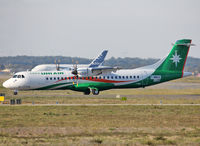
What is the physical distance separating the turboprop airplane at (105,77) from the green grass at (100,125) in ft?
43.7

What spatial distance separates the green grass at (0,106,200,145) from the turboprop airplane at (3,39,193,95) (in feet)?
43.7

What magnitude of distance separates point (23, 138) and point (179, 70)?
3737 cm

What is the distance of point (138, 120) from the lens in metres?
30.6

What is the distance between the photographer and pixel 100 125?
90.3 ft

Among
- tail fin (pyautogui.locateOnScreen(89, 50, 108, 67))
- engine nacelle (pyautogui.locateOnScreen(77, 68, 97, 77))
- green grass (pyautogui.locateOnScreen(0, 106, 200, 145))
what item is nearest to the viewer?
green grass (pyautogui.locateOnScreen(0, 106, 200, 145))

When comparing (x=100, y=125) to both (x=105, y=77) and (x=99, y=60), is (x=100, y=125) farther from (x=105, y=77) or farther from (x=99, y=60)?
(x=99, y=60)

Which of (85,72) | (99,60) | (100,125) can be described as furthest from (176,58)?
(100,125)

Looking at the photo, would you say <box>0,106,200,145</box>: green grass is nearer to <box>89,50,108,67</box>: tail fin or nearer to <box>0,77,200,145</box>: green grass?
<box>0,77,200,145</box>: green grass

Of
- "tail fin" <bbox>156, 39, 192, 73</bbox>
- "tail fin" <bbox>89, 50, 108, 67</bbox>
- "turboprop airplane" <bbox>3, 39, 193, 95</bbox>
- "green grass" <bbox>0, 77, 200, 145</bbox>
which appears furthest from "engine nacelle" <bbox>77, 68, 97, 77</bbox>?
"tail fin" <bbox>89, 50, 108, 67</bbox>

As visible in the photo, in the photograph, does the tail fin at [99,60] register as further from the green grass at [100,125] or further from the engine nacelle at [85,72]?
the green grass at [100,125]

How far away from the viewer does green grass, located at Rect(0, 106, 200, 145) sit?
21.3 m

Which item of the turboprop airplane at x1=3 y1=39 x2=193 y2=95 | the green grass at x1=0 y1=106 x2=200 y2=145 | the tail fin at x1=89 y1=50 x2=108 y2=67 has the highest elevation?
the tail fin at x1=89 y1=50 x2=108 y2=67


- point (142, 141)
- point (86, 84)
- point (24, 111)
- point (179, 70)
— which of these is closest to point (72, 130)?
point (142, 141)

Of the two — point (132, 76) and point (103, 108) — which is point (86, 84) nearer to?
point (132, 76)
